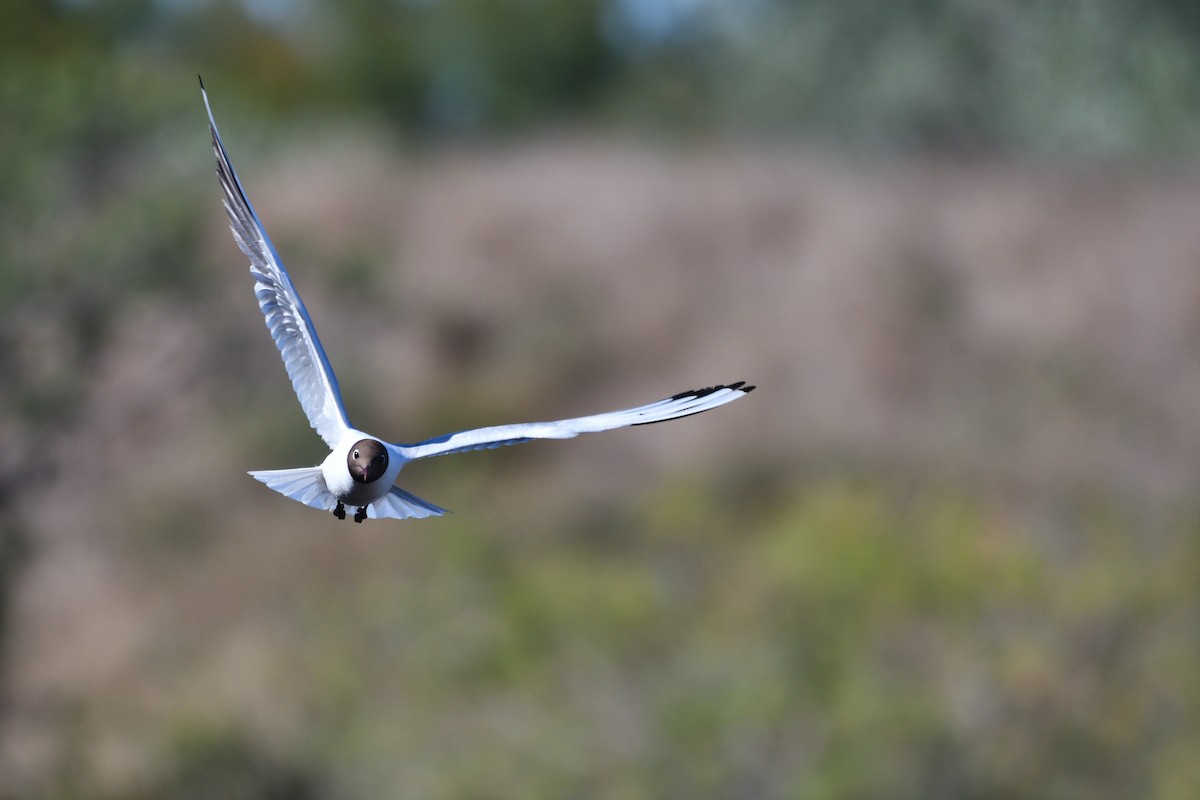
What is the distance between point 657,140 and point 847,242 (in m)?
11.7

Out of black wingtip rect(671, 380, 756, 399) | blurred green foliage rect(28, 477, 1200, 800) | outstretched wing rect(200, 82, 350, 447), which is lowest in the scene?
blurred green foliage rect(28, 477, 1200, 800)

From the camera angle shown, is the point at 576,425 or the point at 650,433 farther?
the point at 650,433

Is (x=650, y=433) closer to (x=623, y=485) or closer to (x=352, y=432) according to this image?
(x=623, y=485)

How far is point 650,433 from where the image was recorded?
85.1ft

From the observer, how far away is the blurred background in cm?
1661

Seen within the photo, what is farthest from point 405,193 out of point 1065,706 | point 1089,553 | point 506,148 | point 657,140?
point 1065,706

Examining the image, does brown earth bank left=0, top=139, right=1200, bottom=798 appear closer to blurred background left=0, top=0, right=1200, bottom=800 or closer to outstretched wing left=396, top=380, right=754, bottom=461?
blurred background left=0, top=0, right=1200, bottom=800

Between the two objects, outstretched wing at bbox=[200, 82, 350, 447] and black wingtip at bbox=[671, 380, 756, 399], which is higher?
outstretched wing at bbox=[200, 82, 350, 447]

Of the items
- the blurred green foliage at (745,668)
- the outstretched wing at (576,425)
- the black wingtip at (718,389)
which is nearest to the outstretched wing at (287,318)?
the outstretched wing at (576,425)

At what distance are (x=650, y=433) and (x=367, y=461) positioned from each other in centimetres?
2333

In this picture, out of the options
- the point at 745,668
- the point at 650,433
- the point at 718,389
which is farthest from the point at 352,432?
the point at 650,433

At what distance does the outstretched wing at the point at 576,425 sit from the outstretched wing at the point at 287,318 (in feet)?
0.62

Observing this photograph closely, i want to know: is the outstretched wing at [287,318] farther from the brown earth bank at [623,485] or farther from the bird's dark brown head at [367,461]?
the brown earth bank at [623,485]

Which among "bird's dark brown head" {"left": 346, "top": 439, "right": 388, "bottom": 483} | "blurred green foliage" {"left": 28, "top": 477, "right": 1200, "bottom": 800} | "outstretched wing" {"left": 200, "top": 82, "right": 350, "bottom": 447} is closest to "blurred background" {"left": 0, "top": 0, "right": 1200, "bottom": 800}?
"blurred green foliage" {"left": 28, "top": 477, "right": 1200, "bottom": 800}
